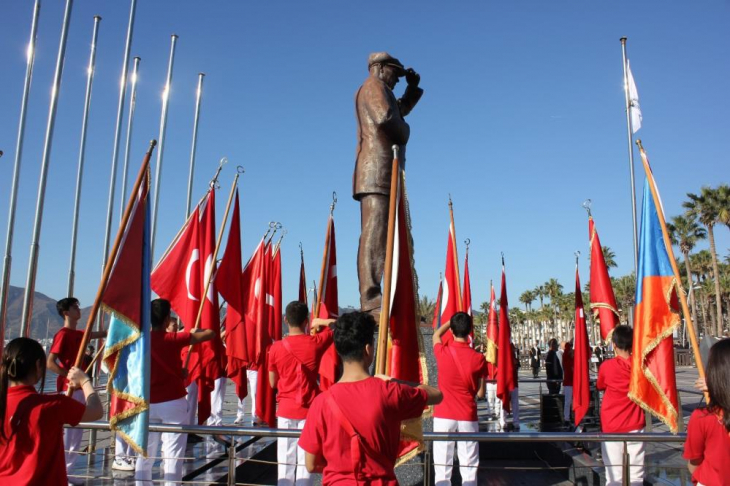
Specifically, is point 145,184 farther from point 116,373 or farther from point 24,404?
point 24,404

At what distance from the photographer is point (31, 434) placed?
3006mm

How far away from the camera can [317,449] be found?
9.48ft

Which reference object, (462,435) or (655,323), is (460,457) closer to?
(462,435)

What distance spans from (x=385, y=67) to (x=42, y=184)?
7.49 metres

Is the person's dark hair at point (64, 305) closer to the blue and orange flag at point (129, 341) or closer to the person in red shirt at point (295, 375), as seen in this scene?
the blue and orange flag at point (129, 341)

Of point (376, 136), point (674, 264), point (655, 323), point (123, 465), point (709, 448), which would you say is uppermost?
point (376, 136)

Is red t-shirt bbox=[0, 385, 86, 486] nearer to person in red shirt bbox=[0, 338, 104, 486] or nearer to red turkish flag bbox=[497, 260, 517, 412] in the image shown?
person in red shirt bbox=[0, 338, 104, 486]

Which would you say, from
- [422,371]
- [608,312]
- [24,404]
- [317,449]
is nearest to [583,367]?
[608,312]

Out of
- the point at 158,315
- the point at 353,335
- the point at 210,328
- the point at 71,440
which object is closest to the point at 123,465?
the point at 71,440

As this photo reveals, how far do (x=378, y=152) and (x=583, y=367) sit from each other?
16.3 ft

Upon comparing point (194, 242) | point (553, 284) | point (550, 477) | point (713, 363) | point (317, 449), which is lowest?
point (550, 477)

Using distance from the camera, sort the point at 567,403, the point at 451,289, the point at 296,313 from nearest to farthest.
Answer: the point at 296,313 → the point at 451,289 → the point at 567,403

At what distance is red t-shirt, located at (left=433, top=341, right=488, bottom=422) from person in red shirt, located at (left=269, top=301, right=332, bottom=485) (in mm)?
1212

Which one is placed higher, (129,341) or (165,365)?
(129,341)
